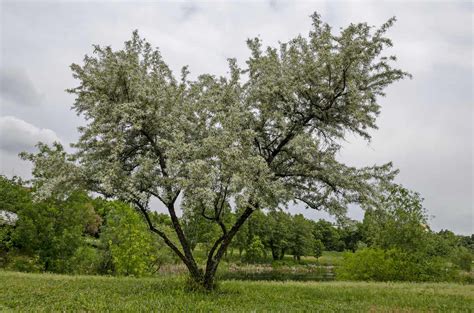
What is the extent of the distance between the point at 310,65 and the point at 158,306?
12096 mm

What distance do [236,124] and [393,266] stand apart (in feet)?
101

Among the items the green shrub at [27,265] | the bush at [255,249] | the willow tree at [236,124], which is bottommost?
the green shrub at [27,265]

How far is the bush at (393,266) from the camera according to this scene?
39750mm

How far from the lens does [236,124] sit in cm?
1741

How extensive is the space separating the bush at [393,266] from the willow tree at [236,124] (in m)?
24.5

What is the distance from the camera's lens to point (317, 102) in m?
18.5

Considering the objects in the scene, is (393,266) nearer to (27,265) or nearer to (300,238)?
(27,265)

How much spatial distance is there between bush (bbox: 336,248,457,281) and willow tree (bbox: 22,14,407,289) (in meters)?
24.5

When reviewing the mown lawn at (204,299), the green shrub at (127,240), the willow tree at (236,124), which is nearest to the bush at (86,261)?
the green shrub at (127,240)

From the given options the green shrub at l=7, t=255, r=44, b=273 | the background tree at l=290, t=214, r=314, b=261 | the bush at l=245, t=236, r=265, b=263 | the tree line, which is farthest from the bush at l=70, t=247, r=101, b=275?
the background tree at l=290, t=214, r=314, b=261

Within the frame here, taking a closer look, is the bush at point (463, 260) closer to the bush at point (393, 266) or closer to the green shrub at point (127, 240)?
the bush at point (393, 266)

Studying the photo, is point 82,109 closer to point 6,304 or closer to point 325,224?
point 6,304

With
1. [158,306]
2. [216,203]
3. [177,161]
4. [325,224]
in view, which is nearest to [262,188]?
[216,203]

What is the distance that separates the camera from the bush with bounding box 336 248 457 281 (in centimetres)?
3975
